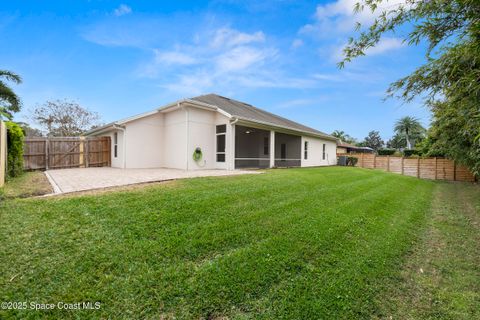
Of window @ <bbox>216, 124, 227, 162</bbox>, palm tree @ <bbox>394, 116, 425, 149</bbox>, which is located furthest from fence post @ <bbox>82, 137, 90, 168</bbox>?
palm tree @ <bbox>394, 116, 425, 149</bbox>

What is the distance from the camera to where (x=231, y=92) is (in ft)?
72.3

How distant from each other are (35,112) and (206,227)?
28177mm

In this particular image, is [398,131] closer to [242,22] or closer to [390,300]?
[242,22]

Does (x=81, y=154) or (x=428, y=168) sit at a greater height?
(x=81, y=154)

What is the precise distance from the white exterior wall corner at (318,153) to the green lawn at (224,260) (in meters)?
12.8

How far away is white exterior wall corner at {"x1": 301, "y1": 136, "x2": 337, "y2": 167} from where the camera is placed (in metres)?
18.1

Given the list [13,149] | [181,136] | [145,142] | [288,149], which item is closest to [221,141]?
[181,136]

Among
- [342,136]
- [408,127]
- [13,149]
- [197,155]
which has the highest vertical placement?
[408,127]

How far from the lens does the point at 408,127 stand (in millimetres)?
41812

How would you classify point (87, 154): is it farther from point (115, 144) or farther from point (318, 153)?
point (318, 153)

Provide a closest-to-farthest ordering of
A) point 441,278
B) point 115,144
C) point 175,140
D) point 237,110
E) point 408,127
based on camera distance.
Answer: point 441,278, point 175,140, point 115,144, point 237,110, point 408,127

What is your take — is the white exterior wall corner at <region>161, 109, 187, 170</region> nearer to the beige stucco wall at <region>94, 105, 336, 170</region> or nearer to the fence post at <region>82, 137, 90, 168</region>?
the beige stucco wall at <region>94, 105, 336, 170</region>

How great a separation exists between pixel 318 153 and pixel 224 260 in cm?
1828

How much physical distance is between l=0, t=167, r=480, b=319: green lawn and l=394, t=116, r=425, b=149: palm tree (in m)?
44.6
